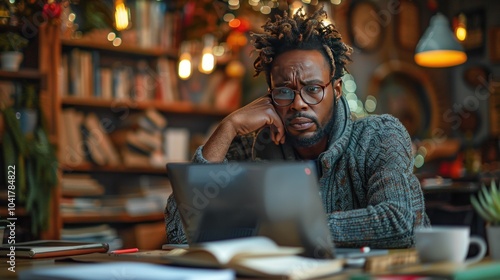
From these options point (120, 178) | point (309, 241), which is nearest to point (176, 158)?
point (120, 178)

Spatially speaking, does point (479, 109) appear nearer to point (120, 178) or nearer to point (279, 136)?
point (120, 178)

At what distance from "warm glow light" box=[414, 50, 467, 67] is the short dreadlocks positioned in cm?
324

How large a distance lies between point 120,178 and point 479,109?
4082 millimetres

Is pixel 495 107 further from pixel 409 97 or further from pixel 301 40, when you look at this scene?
pixel 301 40

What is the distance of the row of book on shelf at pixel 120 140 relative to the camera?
4.50 m

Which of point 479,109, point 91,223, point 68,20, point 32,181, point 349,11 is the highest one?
point 349,11

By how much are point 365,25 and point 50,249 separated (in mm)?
5172

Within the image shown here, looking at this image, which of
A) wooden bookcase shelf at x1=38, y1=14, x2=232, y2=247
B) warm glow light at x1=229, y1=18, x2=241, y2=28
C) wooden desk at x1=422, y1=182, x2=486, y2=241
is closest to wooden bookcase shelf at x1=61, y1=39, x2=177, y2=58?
wooden bookcase shelf at x1=38, y1=14, x2=232, y2=247

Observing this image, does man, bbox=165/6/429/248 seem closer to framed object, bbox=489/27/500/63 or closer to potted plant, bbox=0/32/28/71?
potted plant, bbox=0/32/28/71

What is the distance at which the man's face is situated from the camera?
86.4 inches

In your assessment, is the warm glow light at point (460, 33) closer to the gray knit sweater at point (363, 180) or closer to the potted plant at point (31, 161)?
the potted plant at point (31, 161)

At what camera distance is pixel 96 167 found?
458 centimetres

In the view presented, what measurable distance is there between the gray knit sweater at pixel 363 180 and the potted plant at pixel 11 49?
2.00 metres

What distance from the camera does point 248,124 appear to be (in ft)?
7.36
